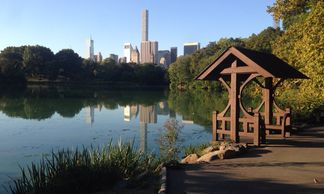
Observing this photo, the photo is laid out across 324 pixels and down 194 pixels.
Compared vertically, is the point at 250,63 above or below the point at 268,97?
above

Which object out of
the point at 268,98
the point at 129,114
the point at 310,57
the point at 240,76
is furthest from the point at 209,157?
the point at 129,114

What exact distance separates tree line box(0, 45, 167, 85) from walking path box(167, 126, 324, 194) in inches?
3760

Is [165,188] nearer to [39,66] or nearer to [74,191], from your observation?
[74,191]

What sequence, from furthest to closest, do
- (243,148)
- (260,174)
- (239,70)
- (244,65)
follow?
(244,65) → (239,70) → (243,148) → (260,174)

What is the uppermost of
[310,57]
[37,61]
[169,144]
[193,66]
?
[37,61]

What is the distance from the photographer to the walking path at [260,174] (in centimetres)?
799

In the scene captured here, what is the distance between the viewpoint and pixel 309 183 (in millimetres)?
8336

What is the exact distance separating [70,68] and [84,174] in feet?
330

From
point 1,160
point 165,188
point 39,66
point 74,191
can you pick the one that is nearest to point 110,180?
point 74,191

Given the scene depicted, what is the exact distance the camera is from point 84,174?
Result: 9.26 metres

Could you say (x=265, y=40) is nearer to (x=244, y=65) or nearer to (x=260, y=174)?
(x=244, y=65)

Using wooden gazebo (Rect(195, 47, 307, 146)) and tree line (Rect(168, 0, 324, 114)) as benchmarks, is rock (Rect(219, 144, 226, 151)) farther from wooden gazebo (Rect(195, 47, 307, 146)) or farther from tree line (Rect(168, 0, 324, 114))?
tree line (Rect(168, 0, 324, 114))

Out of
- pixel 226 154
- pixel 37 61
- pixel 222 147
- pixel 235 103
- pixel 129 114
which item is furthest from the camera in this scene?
pixel 37 61

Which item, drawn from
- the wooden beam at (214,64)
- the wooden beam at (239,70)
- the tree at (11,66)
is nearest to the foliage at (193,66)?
the tree at (11,66)
